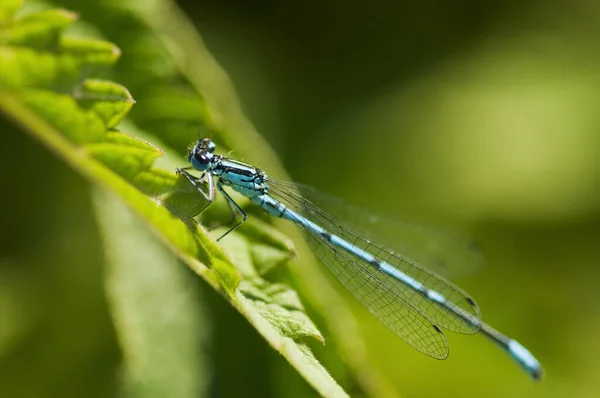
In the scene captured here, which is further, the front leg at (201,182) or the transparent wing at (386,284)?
the transparent wing at (386,284)

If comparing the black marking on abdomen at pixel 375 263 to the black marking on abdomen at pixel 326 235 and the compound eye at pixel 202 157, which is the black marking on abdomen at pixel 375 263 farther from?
the compound eye at pixel 202 157

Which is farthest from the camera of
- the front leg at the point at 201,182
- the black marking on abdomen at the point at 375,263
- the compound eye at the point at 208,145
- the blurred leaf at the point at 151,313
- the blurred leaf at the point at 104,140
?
the black marking on abdomen at the point at 375,263

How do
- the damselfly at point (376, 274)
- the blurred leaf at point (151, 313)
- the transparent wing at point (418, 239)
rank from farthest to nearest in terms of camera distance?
the transparent wing at point (418, 239)
the damselfly at point (376, 274)
the blurred leaf at point (151, 313)

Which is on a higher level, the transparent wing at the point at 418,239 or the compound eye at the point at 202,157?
the transparent wing at the point at 418,239

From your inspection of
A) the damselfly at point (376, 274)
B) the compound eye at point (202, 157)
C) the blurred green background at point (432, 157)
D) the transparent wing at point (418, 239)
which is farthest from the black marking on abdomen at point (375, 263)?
the compound eye at point (202, 157)

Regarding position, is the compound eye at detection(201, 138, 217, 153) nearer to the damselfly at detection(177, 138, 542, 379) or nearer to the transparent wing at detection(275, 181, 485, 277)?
the damselfly at detection(177, 138, 542, 379)

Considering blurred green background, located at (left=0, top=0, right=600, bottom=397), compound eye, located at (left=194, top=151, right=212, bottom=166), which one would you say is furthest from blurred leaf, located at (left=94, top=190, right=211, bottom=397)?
compound eye, located at (left=194, top=151, right=212, bottom=166)

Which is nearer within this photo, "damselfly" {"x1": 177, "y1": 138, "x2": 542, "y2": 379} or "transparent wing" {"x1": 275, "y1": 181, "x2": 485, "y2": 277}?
"damselfly" {"x1": 177, "y1": 138, "x2": 542, "y2": 379}

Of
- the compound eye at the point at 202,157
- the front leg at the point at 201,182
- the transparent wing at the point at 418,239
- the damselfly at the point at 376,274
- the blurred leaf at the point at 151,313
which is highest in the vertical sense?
the transparent wing at the point at 418,239
